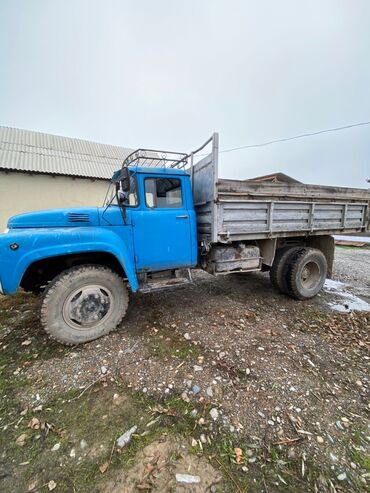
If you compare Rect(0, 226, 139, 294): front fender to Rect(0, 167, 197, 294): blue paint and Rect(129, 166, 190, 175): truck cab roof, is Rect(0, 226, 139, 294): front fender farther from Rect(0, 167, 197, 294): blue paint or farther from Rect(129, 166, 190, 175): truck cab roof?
Rect(129, 166, 190, 175): truck cab roof

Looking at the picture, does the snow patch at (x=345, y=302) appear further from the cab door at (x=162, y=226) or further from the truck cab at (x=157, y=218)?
the cab door at (x=162, y=226)

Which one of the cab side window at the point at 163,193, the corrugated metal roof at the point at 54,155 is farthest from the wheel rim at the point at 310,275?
the corrugated metal roof at the point at 54,155

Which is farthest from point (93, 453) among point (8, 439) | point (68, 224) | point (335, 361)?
point (335, 361)

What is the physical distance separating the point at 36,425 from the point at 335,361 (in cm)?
310

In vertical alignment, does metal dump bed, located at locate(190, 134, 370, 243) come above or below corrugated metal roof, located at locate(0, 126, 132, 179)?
below

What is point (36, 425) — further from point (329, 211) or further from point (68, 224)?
point (329, 211)

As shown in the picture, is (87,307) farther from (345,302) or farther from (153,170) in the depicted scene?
(345,302)

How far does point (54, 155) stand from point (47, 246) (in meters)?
11.1

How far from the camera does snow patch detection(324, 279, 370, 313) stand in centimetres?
370

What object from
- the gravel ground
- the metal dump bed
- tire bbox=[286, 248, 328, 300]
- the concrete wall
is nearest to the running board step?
the metal dump bed

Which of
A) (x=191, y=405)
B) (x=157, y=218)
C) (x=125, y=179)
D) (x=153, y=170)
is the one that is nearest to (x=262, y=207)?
(x=157, y=218)

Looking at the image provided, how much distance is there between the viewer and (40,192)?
9906mm

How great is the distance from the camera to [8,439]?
161 centimetres

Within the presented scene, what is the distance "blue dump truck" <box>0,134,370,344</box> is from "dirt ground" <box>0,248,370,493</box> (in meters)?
0.54
